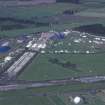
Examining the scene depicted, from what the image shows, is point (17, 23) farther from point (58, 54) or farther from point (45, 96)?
point (45, 96)

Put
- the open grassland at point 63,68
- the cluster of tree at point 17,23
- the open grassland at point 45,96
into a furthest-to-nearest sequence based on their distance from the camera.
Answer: the cluster of tree at point 17,23, the open grassland at point 63,68, the open grassland at point 45,96

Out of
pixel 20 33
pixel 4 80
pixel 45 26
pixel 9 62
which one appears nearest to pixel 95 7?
Answer: pixel 45 26

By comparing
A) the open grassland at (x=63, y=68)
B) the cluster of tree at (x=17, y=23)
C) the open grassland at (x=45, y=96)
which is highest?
the open grassland at (x=45, y=96)

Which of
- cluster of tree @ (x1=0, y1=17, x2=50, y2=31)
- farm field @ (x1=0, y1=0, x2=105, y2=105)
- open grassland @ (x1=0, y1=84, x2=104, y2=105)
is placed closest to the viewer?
open grassland @ (x1=0, y1=84, x2=104, y2=105)

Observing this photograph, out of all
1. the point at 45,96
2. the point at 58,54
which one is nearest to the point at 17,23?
the point at 58,54

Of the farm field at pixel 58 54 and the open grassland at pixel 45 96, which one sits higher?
the open grassland at pixel 45 96

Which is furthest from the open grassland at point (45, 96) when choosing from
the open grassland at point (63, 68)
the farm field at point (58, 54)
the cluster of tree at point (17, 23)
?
the cluster of tree at point (17, 23)

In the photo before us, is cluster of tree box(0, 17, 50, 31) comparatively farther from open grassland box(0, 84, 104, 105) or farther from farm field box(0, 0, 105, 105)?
open grassland box(0, 84, 104, 105)

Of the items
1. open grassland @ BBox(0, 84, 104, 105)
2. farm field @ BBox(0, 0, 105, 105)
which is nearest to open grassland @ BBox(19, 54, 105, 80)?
farm field @ BBox(0, 0, 105, 105)

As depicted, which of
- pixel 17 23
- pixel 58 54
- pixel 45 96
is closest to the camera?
pixel 45 96

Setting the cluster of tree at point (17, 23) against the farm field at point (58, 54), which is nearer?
the farm field at point (58, 54)

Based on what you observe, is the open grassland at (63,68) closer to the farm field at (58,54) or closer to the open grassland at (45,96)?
the farm field at (58,54)
